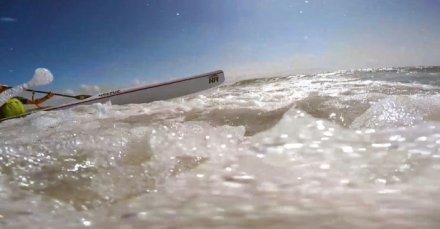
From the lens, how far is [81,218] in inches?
62.3

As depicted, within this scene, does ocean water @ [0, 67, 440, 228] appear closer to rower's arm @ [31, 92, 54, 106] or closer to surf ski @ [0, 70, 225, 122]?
surf ski @ [0, 70, 225, 122]

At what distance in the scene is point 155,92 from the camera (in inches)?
379

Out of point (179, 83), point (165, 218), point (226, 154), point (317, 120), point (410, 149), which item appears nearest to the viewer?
point (165, 218)

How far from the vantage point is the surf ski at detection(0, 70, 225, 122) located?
9156 millimetres

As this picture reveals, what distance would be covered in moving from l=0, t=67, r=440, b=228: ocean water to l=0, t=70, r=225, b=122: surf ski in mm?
6000

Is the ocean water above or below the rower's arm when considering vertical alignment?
below

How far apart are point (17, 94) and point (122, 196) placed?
329 inches

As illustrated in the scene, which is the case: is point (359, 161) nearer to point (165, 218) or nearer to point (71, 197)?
point (165, 218)

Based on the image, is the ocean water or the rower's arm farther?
the rower's arm

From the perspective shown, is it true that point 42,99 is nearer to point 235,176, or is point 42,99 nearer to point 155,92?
Result: point 155,92

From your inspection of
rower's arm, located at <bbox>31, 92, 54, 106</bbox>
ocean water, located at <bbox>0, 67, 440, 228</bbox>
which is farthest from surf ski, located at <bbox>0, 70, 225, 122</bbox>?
ocean water, located at <bbox>0, 67, 440, 228</bbox>

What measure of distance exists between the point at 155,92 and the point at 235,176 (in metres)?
7.92

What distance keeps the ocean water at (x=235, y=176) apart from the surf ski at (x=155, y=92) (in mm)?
6000

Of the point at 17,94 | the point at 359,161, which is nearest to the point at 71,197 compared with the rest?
the point at 359,161
